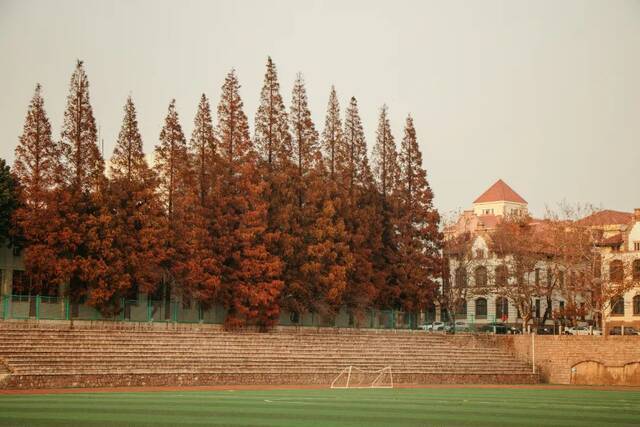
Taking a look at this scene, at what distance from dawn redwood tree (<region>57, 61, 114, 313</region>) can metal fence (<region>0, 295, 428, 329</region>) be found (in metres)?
0.89

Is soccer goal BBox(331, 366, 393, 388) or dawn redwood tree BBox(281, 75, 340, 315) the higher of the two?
dawn redwood tree BBox(281, 75, 340, 315)

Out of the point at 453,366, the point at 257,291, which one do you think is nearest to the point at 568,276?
the point at 453,366

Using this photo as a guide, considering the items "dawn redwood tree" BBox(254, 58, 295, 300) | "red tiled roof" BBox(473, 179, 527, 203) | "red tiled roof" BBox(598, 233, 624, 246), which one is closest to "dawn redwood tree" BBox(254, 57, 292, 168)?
"dawn redwood tree" BBox(254, 58, 295, 300)

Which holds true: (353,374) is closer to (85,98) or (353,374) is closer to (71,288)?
(71,288)

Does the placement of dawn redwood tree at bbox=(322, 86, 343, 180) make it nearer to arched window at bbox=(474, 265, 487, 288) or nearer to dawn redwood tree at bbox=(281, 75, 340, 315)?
dawn redwood tree at bbox=(281, 75, 340, 315)

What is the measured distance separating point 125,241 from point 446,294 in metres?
26.0

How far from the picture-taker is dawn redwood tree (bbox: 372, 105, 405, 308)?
5766 cm

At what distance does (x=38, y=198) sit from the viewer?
44.9m

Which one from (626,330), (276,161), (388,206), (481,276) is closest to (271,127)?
(276,161)

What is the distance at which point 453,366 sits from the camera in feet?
154

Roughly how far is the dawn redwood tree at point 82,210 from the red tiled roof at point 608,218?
31.2 meters

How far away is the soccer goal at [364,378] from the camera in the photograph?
39844 mm

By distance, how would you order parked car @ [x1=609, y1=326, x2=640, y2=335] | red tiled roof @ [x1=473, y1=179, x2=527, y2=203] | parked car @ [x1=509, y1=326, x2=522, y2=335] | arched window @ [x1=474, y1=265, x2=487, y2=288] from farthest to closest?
red tiled roof @ [x1=473, y1=179, x2=527, y2=203], parked car @ [x1=609, y1=326, x2=640, y2=335], arched window @ [x1=474, y1=265, x2=487, y2=288], parked car @ [x1=509, y1=326, x2=522, y2=335]

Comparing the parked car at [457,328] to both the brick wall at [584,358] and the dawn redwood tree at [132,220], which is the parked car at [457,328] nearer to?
the brick wall at [584,358]
